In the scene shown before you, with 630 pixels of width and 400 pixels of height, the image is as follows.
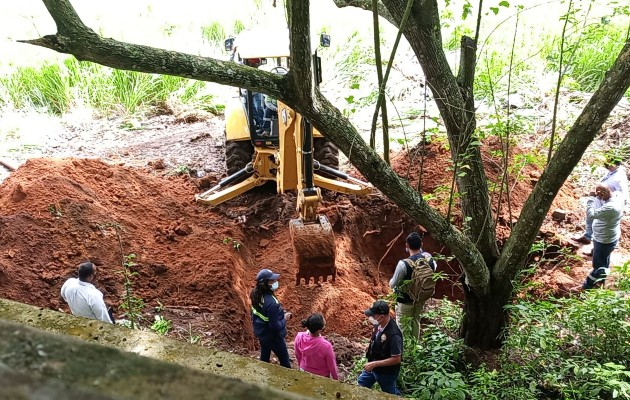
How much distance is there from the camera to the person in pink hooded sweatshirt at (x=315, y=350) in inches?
173

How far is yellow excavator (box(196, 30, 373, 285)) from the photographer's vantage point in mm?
5512

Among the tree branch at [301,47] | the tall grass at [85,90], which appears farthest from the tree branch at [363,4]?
the tall grass at [85,90]

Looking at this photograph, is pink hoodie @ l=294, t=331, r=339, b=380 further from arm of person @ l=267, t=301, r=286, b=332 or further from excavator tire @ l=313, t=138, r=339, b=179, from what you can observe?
excavator tire @ l=313, t=138, r=339, b=179

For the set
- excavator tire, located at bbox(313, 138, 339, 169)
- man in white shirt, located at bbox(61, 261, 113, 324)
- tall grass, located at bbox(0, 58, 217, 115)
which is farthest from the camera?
tall grass, located at bbox(0, 58, 217, 115)

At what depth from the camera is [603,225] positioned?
571 cm

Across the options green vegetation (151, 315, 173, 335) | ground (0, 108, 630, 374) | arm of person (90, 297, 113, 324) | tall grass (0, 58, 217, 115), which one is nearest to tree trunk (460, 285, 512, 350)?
ground (0, 108, 630, 374)

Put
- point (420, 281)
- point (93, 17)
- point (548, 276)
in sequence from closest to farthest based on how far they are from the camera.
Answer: point (420, 281) < point (548, 276) < point (93, 17)

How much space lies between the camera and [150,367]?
98 cm

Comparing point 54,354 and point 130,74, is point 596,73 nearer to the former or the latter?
point 130,74

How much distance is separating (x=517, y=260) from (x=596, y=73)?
21.0ft

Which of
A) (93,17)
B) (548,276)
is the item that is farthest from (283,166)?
(93,17)

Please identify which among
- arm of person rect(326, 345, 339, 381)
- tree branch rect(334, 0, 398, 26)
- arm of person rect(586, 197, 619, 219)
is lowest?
arm of person rect(326, 345, 339, 381)

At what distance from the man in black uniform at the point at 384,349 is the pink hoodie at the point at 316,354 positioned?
0.29 metres

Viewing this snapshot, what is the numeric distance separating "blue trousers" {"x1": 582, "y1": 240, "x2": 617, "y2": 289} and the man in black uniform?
2.66 metres
